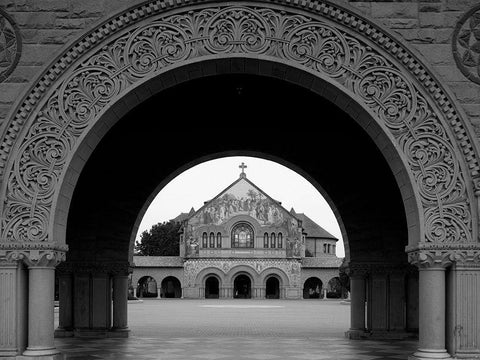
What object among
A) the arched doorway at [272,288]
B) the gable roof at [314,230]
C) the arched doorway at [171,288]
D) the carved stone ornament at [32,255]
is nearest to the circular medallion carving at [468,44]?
the carved stone ornament at [32,255]

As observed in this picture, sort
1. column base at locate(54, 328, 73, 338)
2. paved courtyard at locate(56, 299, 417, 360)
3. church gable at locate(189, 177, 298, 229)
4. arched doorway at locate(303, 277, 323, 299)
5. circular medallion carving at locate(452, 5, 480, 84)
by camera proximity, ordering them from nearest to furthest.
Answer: circular medallion carving at locate(452, 5, 480, 84)
paved courtyard at locate(56, 299, 417, 360)
column base at locate(54, 328, 73, 338)
church gable at locate(189, 177, 298, 229)
arched doorway at locate(303, 277, 323, 299)

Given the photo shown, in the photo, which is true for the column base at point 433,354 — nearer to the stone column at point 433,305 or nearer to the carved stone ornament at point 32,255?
the stone column at point 433,305

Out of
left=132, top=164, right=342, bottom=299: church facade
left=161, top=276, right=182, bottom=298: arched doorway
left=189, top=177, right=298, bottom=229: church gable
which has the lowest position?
left=161, top=276, right=182, bottom=298: arched doorway

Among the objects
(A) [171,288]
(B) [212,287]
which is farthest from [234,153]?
(A) [171,288]

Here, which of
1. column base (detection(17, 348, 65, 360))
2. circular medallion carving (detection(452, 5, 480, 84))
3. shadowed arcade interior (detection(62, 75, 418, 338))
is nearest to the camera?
column base (detection(17, 348, 65, 360))

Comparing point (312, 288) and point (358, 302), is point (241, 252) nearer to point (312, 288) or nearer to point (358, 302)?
point (312, 288)

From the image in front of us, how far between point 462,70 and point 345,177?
7956mm

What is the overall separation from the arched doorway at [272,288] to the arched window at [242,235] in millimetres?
3807

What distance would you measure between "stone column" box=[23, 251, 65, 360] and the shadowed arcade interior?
6600 mm

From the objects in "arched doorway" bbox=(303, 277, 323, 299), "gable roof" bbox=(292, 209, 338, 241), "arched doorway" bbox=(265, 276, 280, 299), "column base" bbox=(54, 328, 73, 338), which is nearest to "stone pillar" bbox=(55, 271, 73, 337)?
"column base" bbox=(54, 328, 73, 338)

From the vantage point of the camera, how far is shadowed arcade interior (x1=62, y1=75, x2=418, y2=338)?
17.3 m

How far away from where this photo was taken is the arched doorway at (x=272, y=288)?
235 feet

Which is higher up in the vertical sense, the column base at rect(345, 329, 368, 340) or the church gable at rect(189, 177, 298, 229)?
the church gable at rect(189, 177, 298, 229)

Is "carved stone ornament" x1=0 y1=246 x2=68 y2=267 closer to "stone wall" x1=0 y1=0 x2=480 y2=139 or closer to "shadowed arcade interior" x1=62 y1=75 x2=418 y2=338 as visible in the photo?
"stone wall" x1=0 y1=0 x2=480 y2=139
